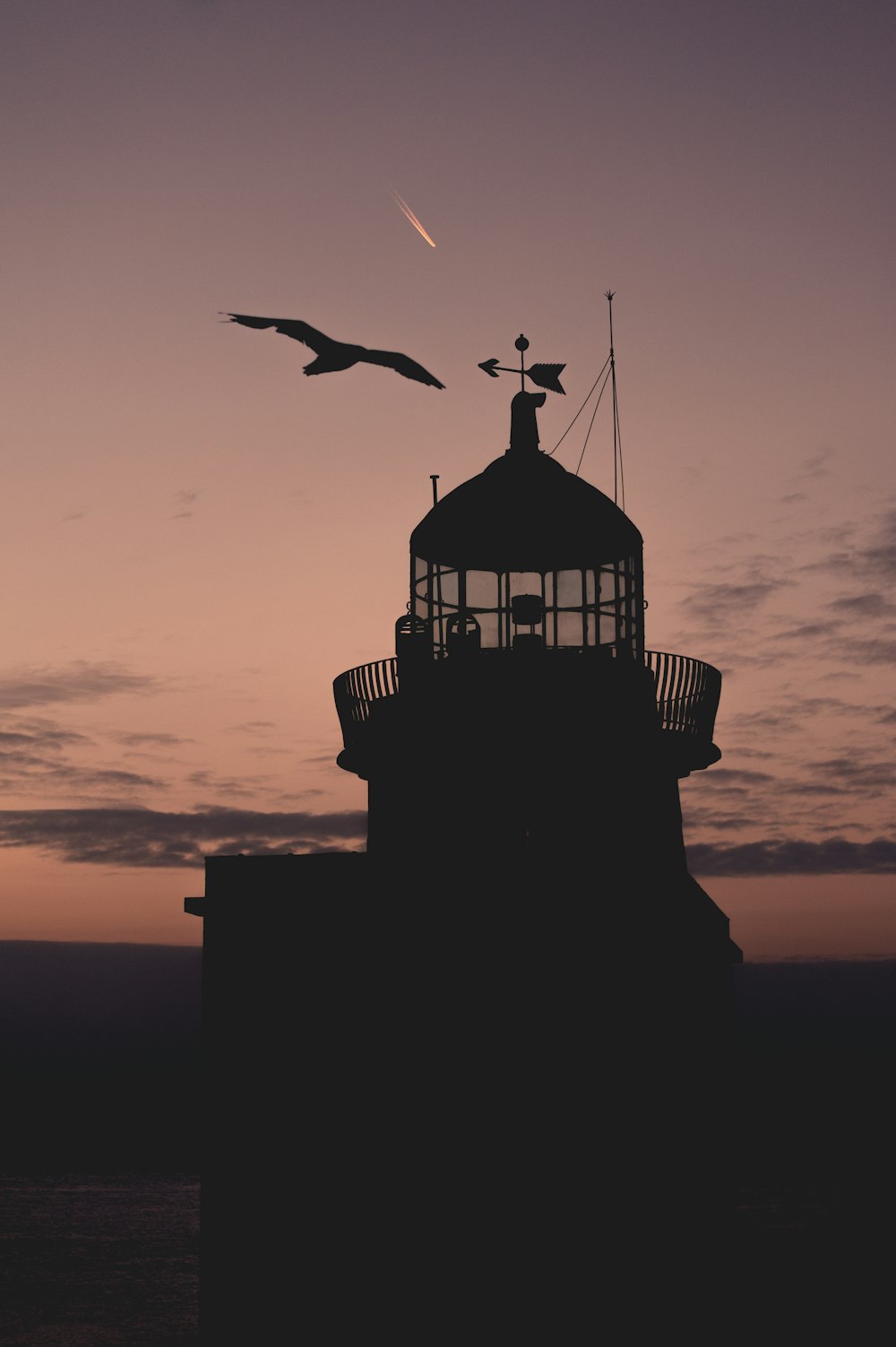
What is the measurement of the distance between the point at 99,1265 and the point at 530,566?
44823 millimetres

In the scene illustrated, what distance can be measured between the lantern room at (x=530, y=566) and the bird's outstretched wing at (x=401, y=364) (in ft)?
15.0

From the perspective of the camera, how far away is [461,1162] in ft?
53.3

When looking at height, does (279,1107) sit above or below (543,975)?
below

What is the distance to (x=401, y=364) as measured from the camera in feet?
46.7

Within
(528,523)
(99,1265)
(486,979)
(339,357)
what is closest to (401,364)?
(339,357)

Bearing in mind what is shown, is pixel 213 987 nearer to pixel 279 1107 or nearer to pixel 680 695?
pixel 279 1107

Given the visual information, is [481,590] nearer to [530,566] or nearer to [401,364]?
[530,566]

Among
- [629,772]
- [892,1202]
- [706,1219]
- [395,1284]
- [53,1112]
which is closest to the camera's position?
[395,1284]

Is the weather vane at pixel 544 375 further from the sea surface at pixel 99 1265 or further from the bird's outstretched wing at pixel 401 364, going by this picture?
the sea surface at pixel 99 1265

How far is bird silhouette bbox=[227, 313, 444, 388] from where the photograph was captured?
45.6ft

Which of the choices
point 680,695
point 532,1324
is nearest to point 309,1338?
point 532,1324

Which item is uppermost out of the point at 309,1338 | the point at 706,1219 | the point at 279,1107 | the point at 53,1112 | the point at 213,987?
the point at 213,987

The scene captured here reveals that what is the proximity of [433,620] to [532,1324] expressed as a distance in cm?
878

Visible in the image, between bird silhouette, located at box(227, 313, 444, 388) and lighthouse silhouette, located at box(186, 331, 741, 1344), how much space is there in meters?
4.61
